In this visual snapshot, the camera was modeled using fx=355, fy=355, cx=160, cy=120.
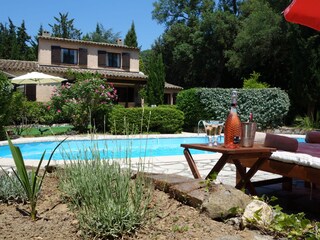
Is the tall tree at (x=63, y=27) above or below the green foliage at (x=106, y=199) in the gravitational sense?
above

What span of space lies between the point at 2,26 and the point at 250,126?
143 ft

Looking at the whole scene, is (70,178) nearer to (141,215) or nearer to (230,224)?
(141,215)

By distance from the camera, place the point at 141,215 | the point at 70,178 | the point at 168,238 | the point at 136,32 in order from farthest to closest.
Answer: the point at 136,32 → the point at 70,178 → the point at 141,215 → the point at 168,238

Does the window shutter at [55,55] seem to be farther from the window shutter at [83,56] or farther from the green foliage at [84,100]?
the green foliage at [84,100]

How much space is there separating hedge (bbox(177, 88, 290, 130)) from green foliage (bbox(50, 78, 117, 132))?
3.86 metres

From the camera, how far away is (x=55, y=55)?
24922 mm

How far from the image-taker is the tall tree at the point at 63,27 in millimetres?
43188

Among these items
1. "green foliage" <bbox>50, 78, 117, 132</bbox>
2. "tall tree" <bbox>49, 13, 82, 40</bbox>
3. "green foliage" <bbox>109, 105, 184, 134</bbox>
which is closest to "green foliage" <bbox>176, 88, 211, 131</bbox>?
"green foliage" <bbox>109, 105, 184, 134</bbox>

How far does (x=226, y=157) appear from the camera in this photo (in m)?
3.27

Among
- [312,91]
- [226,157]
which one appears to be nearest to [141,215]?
[226,157]

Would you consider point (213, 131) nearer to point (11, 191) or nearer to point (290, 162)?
point (290, 162)

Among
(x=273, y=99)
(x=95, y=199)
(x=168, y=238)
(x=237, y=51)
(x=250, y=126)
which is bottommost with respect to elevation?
(x=168, y=238)

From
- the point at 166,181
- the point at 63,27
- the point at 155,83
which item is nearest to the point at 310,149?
the point at 166,181

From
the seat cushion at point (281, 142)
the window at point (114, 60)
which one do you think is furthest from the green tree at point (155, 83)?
the seat cushion at point (281, 142)
